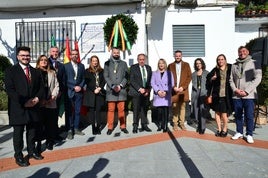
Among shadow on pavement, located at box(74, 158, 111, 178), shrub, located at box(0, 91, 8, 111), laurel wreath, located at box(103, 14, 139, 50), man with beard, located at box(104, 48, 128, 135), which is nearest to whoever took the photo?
shadow on pavement, located at box(74, 158, 111, 178)

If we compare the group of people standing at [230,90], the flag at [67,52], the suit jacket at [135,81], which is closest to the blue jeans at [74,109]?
the suit jacket at [135,81]

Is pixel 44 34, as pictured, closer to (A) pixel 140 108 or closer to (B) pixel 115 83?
(B) pixel 115 83

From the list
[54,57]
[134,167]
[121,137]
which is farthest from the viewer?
[121,137]

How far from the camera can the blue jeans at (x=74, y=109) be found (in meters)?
8.71

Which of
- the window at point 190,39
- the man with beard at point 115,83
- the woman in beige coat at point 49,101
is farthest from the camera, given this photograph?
the window at point 190,39

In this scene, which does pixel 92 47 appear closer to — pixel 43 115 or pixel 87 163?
pixel 43 115

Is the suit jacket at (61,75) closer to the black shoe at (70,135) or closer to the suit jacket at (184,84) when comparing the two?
the black shoe at (70,135)

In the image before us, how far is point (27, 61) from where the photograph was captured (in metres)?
6.63

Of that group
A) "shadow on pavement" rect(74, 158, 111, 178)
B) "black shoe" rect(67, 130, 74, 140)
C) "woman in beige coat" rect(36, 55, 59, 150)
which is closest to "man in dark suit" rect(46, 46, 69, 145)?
"black shoe" rect(67, 130, 74, 140)

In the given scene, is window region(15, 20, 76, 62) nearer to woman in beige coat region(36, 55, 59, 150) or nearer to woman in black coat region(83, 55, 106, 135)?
woman in black coat region(83, 55, 106, 135)

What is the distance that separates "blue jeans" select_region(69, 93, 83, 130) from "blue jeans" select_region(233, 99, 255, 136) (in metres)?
3.44

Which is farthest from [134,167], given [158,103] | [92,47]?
[92,47]

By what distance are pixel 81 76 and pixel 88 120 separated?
187cm

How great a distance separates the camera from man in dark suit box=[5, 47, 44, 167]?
6.43 meters
